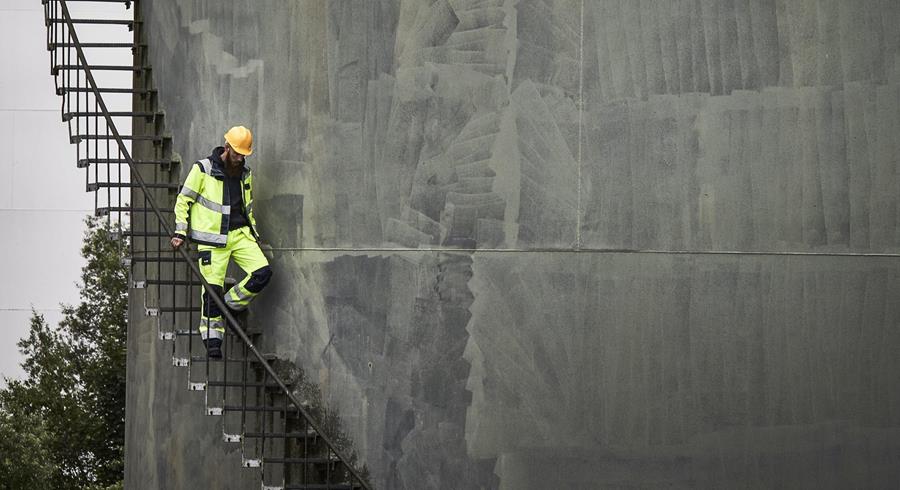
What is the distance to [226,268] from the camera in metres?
11.4

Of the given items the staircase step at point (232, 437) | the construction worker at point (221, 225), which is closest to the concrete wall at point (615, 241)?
the construction worker at point (221, 225)

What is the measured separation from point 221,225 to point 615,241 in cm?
351

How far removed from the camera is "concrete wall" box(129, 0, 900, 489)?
998 centimetres

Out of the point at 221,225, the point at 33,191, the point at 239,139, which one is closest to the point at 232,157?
the point at 239,139

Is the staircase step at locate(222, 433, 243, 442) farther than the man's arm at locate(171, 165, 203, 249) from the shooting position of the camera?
No

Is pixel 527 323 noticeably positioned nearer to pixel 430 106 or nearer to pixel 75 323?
pixel 430 106

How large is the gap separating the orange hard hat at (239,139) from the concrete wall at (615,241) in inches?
28.4

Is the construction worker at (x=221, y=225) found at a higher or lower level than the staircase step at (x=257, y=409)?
higher

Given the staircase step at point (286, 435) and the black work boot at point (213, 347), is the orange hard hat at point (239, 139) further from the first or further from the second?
the staircase step at point (286, 435)

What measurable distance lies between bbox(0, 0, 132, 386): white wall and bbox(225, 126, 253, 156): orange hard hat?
15458 millimetres

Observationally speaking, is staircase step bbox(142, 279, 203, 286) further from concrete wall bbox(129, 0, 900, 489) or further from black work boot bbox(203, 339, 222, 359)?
concrete wall bbox(129, 0, 900, 489)

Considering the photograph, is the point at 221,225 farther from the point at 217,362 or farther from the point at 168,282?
the point at 217,362

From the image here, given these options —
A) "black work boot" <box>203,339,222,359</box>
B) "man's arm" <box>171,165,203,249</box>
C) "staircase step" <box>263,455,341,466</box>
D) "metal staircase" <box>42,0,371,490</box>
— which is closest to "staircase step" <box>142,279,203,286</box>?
"metal staircase" <box>42,0,371,490</box>

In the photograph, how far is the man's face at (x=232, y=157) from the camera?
11.1 meters
